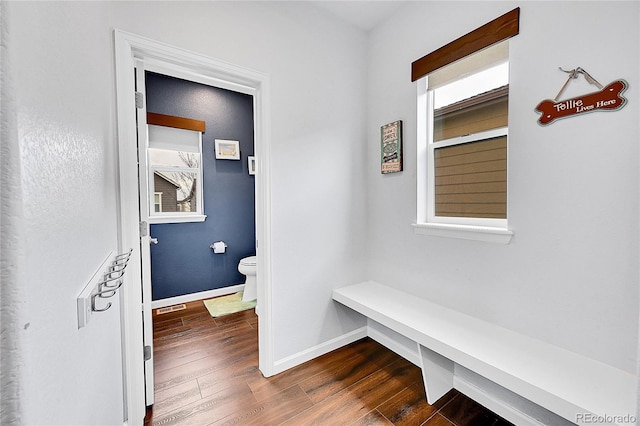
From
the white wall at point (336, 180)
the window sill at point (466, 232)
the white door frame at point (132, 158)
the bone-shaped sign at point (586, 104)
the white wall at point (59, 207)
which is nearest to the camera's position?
the white wall at point (59, 207)

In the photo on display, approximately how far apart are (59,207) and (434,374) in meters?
2.03

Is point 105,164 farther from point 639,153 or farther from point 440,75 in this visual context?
point 639,153

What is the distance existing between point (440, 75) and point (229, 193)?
276 centimetres

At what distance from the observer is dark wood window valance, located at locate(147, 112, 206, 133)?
3.04m

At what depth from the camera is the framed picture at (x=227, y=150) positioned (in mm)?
3471

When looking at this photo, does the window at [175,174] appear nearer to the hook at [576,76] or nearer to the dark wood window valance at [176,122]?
the dark wood window valance at [176,122]

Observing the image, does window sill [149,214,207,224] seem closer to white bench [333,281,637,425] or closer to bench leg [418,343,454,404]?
white bench [333,281,637,425]

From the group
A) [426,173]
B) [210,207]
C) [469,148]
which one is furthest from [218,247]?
[469,148]

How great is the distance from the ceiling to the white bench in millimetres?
2242

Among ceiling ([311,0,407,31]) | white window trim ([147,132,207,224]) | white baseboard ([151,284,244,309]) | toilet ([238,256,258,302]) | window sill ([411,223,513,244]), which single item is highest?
ceiling ([311,0,407,31])

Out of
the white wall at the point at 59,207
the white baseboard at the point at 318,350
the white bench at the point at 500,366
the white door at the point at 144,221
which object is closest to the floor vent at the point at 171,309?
the white door at the point at 144,221

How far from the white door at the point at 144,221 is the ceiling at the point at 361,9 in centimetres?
143

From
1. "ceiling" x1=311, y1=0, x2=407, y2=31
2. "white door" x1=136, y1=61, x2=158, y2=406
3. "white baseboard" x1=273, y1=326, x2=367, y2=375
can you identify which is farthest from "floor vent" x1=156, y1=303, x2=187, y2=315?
"ceiling" x1=311, y1=0, x2=407, y2=31

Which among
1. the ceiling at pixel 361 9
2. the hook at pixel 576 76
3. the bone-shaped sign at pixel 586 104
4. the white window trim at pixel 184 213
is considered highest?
the ceiling at pixel 361 9
